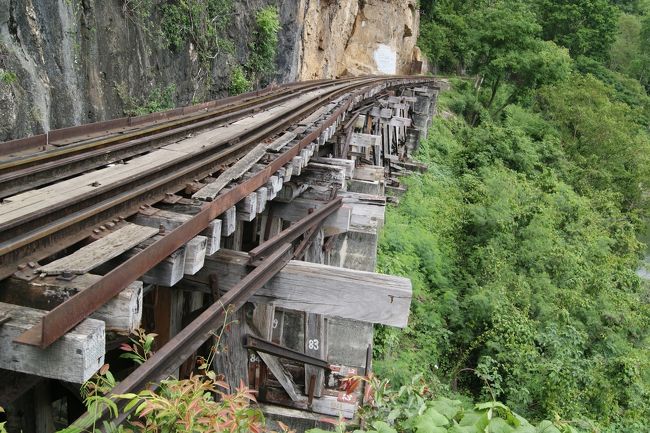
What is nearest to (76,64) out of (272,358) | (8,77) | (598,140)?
(8,77)

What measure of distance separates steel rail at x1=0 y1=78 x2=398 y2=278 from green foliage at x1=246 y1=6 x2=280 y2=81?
46.5 feet

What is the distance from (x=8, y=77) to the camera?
7281 millimetres

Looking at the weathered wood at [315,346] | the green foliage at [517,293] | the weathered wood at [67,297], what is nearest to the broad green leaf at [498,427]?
the weathered wood at [67,297]

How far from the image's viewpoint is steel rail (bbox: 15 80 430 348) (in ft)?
5.81

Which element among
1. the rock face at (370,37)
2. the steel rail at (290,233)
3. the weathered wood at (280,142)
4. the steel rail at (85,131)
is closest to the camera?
the steel rail at (290,233)

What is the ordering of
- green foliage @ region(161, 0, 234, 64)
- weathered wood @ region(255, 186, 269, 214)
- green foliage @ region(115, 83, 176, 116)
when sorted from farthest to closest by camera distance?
green foliage @ region(161, 0, 234, 64)
green foliage @ region(115, 83, 176, 116)
weathered wood @ region(255, 186, 269, 214)

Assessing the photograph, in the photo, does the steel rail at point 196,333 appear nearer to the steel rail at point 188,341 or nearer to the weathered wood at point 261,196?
the steel rail at point 188,341

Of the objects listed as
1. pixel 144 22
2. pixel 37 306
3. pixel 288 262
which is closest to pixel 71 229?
pixel 37 306

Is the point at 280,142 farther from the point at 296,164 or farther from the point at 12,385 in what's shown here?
the point at 12,385

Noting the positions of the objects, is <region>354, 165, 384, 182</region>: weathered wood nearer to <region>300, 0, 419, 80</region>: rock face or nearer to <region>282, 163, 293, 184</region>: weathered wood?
<region>282, 163, 293, 184</region>: weathered wood

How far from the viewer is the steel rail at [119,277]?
1.77 metres

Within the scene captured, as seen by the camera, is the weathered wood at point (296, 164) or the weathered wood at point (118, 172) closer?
the weathered wood at point (118, 172)

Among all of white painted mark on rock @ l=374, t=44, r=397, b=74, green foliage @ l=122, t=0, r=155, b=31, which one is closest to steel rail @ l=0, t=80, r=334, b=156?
green foliage @ l=122, t=0, r=155, b=31

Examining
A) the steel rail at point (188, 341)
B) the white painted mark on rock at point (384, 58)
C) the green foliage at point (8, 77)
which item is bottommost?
the steel rail at point (188, 341)
